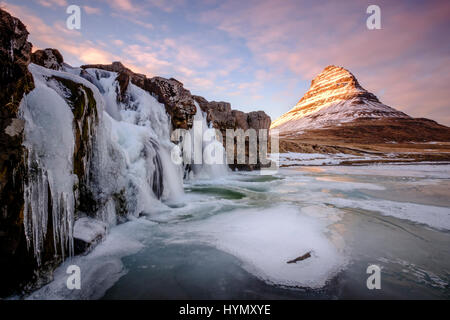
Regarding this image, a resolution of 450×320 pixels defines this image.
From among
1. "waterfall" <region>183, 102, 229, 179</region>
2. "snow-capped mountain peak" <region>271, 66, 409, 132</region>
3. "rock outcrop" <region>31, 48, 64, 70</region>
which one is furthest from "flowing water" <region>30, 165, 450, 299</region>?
"snow-capped mountain peak" <region>271, 66, 409, 132</region>

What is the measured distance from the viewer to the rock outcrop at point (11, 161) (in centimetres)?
221

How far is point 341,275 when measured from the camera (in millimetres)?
2857

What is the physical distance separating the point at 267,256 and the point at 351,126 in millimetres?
90321

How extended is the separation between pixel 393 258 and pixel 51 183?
4.96 m

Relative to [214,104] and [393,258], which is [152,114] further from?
[214,104]

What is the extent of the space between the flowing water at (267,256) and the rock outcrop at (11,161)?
0.38 m

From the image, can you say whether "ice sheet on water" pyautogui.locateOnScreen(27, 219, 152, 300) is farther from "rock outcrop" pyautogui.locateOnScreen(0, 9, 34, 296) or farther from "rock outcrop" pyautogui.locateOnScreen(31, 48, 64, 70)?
"rock outcrop" pyautogui.locateOnScreen(31, 48, 64, 70)

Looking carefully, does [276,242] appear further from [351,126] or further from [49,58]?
[351,126]

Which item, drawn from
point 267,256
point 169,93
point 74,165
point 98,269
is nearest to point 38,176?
point 74,165

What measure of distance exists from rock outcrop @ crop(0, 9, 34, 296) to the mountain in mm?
33718

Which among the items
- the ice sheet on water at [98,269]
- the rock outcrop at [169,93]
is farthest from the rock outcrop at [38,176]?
the rock outcrop at [169,93]

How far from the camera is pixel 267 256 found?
3373mm

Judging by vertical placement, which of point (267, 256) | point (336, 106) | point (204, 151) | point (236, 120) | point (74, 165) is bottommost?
point (267, 256)
